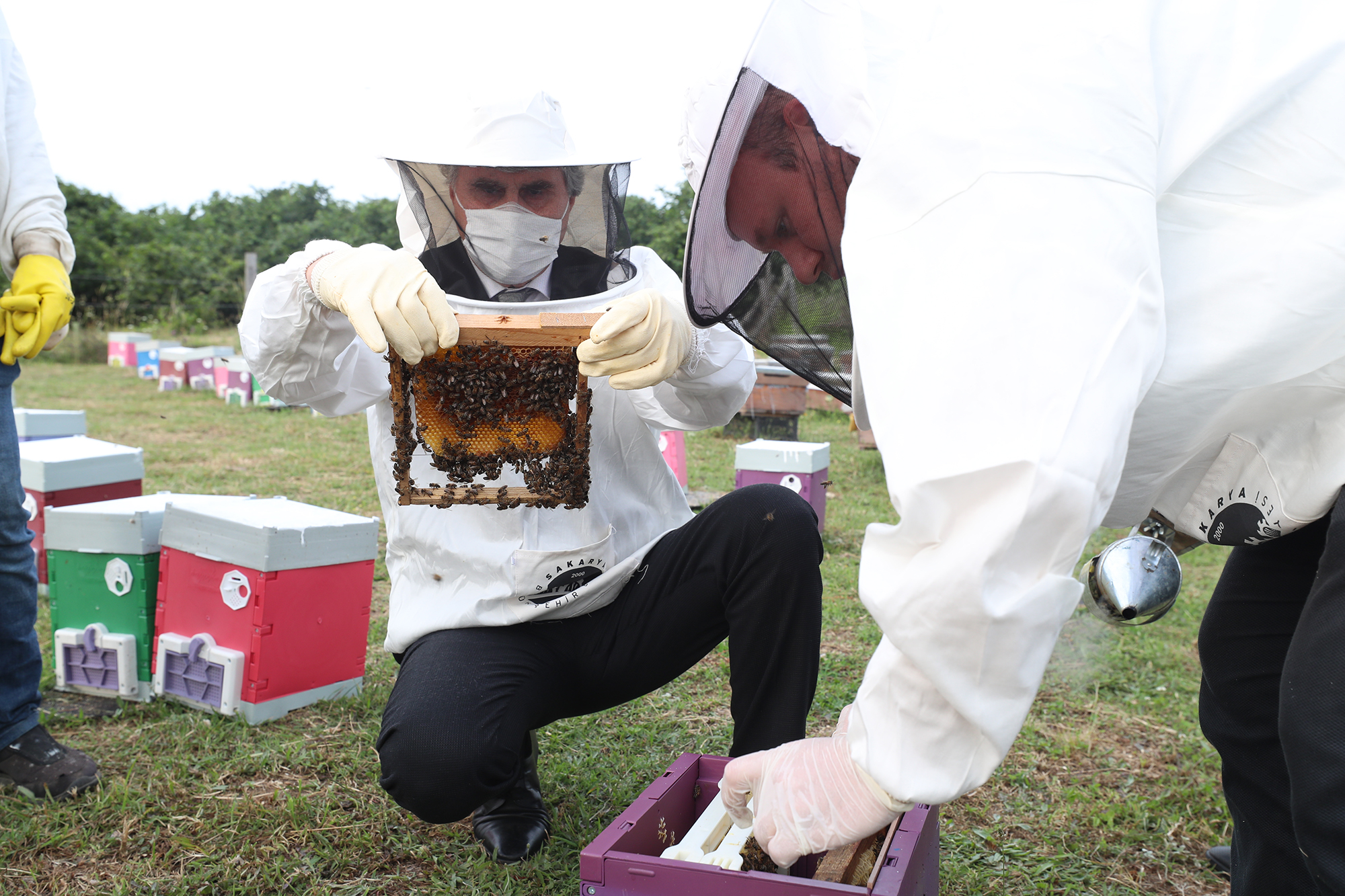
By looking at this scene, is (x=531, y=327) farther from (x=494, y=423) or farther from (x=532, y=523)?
(x=532, y=523)

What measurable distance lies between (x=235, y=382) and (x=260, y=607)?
7790 mm

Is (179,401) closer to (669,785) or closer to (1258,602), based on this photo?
(669,785)

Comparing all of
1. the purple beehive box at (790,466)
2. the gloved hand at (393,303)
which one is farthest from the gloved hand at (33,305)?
the purple beehive box at (790,466)

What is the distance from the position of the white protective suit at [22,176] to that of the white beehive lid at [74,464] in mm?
1261

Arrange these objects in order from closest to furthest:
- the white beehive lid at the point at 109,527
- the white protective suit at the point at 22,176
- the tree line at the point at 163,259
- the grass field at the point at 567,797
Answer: the grass field at the point at 567,797, the white protective suit at the point at 22,176, the white beehive lid at the point at 109,527, the tree line at the point at 163,259

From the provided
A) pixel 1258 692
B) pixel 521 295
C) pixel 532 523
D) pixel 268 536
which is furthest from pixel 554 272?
pixel 1258 692

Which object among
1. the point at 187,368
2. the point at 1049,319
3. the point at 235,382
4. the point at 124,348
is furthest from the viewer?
the point at 124,348

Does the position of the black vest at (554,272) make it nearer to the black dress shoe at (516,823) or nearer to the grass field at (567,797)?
the black dress shoe at (516,823)

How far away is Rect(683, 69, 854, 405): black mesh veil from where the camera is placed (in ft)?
4.33

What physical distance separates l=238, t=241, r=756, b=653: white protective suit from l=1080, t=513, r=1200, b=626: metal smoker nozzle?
3.14 feet

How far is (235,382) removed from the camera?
966 centimetres

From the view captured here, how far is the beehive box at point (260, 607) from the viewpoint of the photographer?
270 cm

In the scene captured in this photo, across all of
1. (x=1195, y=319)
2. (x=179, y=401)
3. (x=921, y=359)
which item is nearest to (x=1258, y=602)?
(x=1195, y=319)

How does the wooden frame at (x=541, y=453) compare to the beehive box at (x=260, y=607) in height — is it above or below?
above
